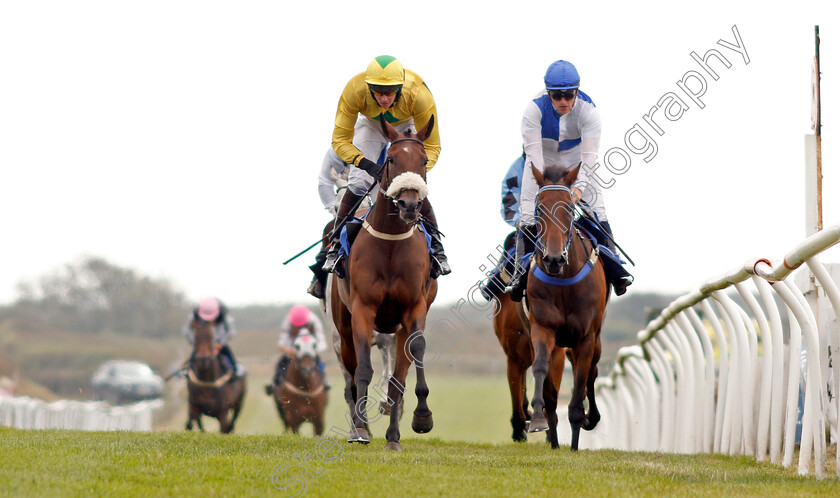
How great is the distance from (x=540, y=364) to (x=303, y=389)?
6.75m

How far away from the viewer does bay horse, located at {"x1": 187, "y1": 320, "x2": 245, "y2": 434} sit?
13.3 metres

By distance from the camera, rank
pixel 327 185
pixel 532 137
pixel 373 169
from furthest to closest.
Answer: pixel 327 185, pixel 532 137, pixel 373 169

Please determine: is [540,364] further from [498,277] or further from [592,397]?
[498,277]

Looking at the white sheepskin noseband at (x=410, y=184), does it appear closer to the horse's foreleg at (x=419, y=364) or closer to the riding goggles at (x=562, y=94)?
the horse's foreleg at (x=419, y=364)

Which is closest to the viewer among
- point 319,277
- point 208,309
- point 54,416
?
point 319,277

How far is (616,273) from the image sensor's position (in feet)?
25.6

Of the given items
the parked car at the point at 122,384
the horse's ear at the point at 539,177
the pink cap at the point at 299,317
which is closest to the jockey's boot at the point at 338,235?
the horse's ear at the point at 539,177

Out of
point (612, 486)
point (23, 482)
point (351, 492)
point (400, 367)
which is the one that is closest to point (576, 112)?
point (400, 367)

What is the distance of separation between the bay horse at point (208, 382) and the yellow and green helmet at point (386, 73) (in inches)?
279

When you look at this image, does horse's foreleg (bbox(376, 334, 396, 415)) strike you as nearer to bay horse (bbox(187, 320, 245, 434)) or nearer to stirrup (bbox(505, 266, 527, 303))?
stirrup (bbox(505, 266, 527, 303))

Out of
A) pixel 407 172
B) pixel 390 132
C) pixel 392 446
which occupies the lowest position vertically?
pixel 392 446

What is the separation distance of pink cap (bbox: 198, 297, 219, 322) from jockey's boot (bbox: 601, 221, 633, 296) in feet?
22.9

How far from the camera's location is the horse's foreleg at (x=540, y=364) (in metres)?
7.23

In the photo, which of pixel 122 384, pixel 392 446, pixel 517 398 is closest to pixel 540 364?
pixel 392 446
